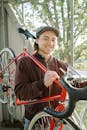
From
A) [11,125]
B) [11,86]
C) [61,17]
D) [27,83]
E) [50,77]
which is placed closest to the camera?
[50,77]

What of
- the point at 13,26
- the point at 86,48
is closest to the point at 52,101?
the point at 86,48

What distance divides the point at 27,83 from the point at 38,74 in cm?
10

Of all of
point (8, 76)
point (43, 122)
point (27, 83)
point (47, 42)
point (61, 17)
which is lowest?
point (43, 122)

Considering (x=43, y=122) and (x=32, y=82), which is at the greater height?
(x=32, y=82)

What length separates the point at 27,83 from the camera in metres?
1.70

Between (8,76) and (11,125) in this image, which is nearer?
(8,76)

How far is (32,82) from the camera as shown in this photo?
171 centimetres

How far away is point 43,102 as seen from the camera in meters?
1.77

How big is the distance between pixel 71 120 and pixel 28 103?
0.39m

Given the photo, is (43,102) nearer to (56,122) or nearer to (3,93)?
(56,122)

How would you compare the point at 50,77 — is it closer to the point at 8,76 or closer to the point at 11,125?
the point at 8,76

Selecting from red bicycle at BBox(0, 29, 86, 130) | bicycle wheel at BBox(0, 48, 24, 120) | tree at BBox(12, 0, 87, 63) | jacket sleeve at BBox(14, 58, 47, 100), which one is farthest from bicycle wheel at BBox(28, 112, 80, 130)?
bicycle wheel at BBox(0, 48, 24, 120)

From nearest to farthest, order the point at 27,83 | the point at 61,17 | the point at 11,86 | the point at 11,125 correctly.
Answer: the point at 27,83 < the point at 61,17 < the point at 11,86 < the point at 11,125

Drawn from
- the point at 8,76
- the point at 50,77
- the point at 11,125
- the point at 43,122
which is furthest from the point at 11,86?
the point at 50,77
